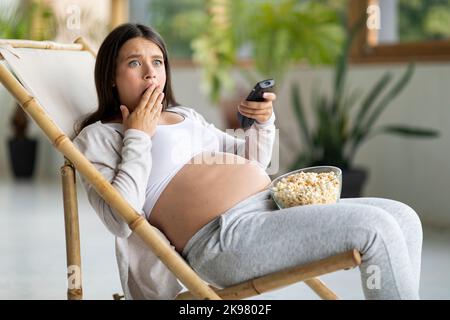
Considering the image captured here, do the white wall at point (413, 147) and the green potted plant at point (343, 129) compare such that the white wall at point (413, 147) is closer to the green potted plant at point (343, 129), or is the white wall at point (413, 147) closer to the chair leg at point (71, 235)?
the green potted plant at point (343, 129)

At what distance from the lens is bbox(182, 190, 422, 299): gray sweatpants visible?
71.6 inches

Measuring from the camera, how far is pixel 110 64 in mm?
2133

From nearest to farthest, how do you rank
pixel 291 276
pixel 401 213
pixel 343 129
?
pixel 291 276, pixel 401 213, pixel 343 129

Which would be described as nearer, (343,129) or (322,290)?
(322,290)

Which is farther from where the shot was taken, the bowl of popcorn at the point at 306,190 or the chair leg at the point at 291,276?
the bowl of popcorn at the point at 306,190

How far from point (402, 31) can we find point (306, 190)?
3.00m

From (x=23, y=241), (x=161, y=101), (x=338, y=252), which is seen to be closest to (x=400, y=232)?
Answer: (x=338, y=252)

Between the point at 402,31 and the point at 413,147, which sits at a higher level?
the point at 402,31

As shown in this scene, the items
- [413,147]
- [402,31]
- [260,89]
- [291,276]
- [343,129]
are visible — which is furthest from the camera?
[402,31]

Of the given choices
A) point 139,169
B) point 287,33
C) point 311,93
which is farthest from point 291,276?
point 311,93

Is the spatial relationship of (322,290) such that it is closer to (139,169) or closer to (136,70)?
(139,169)

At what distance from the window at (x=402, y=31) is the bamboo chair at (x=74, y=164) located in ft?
8.46

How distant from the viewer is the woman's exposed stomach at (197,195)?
80.0 inches

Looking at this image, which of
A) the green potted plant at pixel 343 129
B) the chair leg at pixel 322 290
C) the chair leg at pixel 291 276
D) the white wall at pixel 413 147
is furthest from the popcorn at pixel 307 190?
the white wall at pixel 413 147
